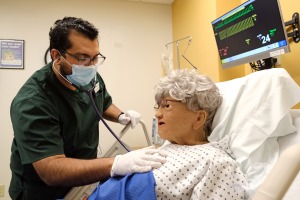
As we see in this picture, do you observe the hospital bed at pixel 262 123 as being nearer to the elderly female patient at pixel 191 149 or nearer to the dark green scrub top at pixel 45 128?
the elderly female patient at pixel 191 149

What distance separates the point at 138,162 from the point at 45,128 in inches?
18.4

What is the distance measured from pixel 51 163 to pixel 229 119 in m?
0.77

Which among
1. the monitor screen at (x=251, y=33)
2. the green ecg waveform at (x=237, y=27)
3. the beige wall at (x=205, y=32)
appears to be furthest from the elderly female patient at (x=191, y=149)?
the beige wall at (x=205, y=32)

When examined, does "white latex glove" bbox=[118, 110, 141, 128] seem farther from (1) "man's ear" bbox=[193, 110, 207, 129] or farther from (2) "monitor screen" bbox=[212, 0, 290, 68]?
(2) "monitor screen" bbox=[212, 0, 290, 68]

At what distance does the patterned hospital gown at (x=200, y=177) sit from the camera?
→ 35.5 inches

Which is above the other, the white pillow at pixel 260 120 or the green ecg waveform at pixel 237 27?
the green ecg waveform at pixel 237 27

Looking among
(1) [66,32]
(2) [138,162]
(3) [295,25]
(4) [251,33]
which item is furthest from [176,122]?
(3) [295,25]

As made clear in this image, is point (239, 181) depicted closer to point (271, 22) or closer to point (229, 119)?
point (229, 119)

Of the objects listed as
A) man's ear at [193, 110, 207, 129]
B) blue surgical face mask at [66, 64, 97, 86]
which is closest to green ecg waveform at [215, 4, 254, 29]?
man's ear at [193, 110, 207, 129]

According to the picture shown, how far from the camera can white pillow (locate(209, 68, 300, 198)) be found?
0.99 meters

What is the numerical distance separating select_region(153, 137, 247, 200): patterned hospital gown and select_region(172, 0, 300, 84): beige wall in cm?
126

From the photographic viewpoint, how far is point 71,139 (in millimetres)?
1369

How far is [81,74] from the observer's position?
1.41 metres

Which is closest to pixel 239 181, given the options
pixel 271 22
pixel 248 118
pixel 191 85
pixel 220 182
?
pixel 220 182
